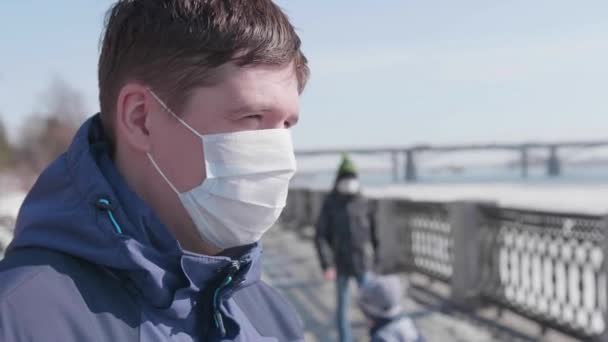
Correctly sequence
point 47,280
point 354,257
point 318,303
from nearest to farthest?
point 47,280
point 354,257
point 318,303

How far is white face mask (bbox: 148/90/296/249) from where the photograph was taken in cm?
141

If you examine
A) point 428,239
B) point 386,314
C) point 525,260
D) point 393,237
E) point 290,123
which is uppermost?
point 290,123

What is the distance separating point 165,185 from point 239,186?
18 cm

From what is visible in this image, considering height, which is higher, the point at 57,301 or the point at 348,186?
the point at 57,301

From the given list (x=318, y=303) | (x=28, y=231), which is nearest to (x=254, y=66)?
(x=28, y=231)

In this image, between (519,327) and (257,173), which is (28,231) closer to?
(257,173)

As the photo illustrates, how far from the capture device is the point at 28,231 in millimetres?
1213

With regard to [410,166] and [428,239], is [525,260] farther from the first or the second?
[410,166]

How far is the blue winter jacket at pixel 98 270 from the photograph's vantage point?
1097 mm

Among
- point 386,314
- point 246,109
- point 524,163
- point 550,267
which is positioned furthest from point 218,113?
point 524,163

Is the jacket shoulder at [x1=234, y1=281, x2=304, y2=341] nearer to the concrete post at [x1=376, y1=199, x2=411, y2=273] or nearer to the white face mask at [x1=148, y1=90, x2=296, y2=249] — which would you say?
the white face mask at [x1=148, y1=90, x2=296, y2=249]

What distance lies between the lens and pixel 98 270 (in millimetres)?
1221

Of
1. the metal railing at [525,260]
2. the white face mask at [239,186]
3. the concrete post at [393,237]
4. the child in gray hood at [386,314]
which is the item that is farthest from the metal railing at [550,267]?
the white face mask at [239,186]

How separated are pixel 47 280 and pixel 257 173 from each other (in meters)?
0.56
